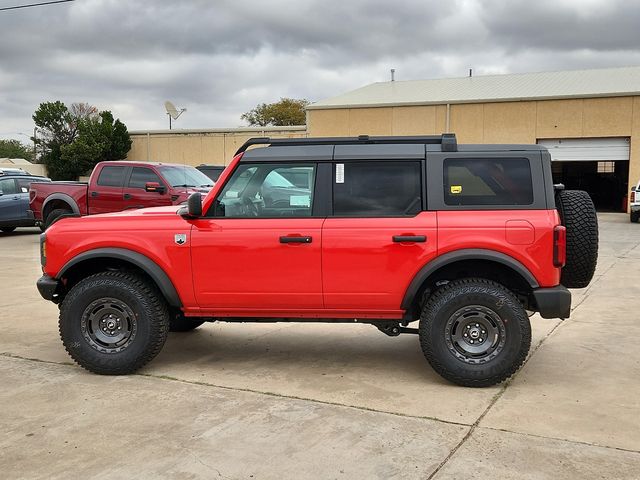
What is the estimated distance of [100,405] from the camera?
14.5 feet

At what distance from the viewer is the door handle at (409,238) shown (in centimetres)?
472

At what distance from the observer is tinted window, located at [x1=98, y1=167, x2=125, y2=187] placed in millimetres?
13781

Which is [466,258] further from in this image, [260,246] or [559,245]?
[260,246]

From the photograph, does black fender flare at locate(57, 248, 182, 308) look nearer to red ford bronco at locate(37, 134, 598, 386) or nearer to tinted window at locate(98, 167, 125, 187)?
red ford bronco at locate(37, 134, 598, 386)

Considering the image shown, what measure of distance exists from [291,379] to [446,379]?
1.19 m

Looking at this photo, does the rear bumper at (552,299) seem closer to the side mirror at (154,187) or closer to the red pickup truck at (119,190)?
the red pickup truck at (119,190)

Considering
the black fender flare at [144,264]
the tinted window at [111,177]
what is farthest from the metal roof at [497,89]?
the black fender flare at [144,264]

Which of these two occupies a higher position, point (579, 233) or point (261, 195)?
point (261, 195)

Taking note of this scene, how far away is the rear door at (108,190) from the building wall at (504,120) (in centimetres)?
2169

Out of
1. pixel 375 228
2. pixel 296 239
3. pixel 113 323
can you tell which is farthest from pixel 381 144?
pixel 113 323

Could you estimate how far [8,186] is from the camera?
17438mm

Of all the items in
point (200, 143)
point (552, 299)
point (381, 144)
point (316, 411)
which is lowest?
point (316, 411)

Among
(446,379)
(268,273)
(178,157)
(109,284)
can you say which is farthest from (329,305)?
(178,157)

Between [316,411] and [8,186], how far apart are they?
1587cm
